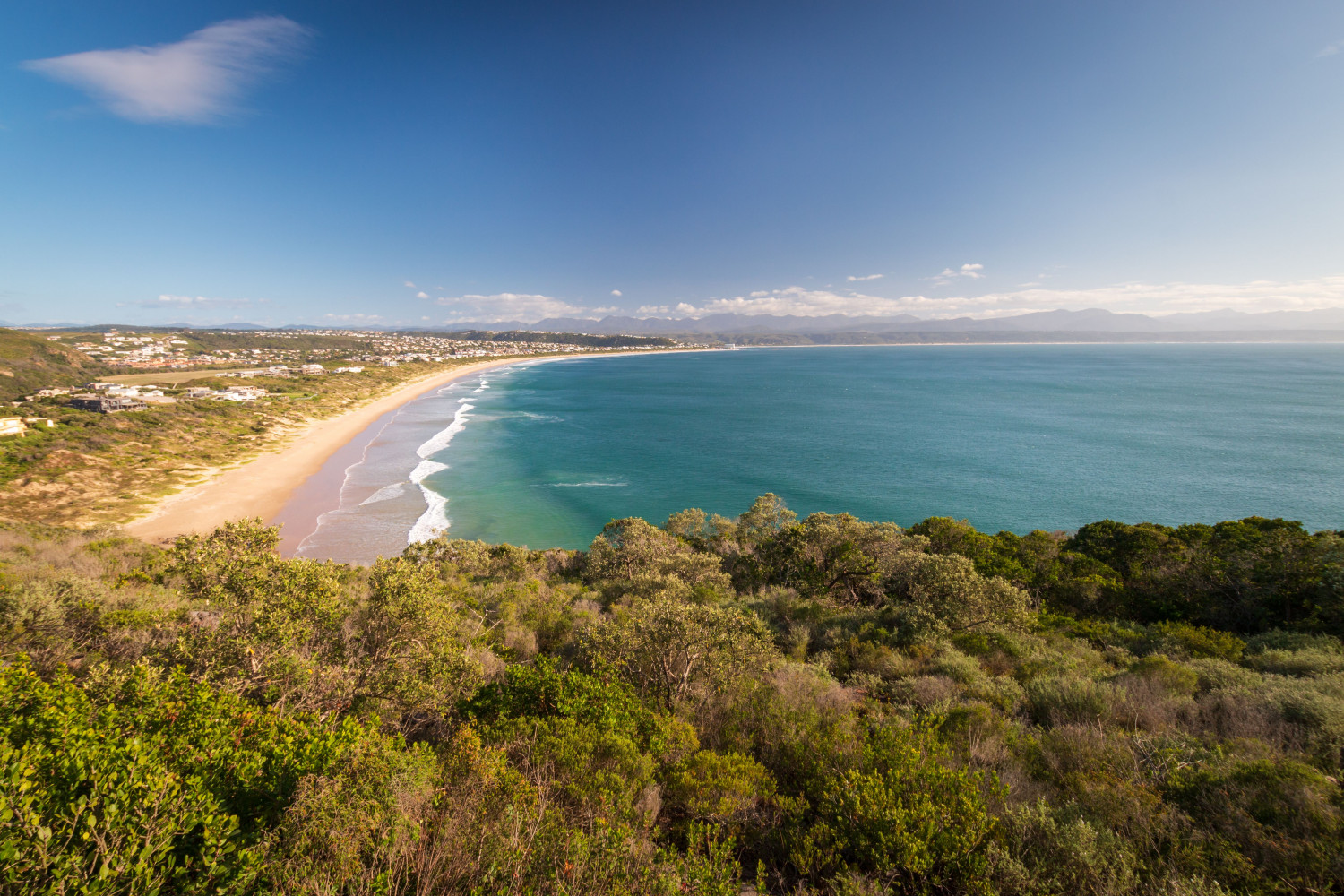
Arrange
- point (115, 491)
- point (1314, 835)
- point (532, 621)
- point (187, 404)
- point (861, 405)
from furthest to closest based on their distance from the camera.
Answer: point (861, 405) < point (187, 404) < point (115, 491) < point (532, 621) < point (1314, 835)

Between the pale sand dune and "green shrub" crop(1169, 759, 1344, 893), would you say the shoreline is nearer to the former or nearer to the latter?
the pale sand dune

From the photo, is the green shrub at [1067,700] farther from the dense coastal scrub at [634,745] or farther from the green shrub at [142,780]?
the green shrub at [142,780]

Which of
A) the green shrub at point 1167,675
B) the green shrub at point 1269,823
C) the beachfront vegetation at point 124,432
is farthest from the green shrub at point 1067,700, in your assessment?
the beachfront vegetation at point 124,432

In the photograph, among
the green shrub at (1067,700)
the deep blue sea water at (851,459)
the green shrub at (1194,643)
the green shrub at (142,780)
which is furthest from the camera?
the deep blue sea water at (851,459)

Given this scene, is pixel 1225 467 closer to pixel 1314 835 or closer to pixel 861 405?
pixel 861 405

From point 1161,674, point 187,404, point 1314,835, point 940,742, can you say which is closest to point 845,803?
point 940,742

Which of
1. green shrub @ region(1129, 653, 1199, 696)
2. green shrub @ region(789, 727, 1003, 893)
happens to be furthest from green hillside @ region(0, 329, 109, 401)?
green shrub @ region(1129, 653, 1199, 696)

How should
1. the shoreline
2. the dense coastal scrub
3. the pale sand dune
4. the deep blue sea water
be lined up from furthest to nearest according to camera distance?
the deep blue sea water
the pale sand dune
the shoreline
the dense coastal scrub
